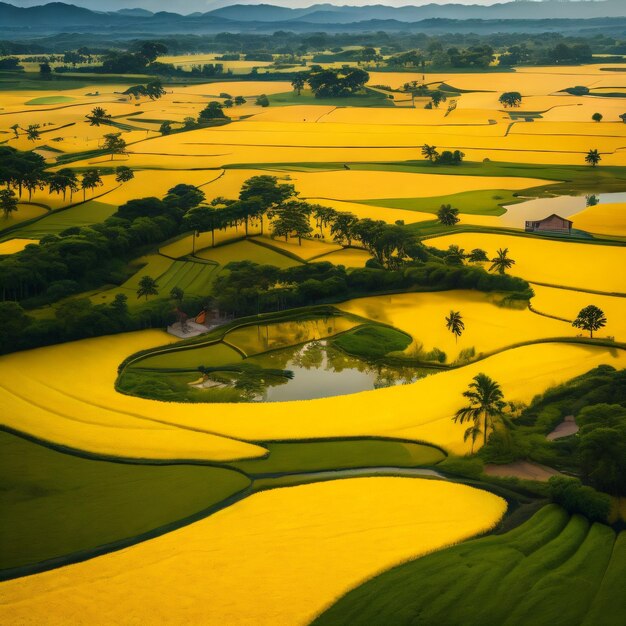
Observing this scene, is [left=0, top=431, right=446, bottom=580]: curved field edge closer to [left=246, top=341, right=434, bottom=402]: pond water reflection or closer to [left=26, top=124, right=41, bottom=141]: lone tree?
[left=246, top=341, right=434, bottom=402]: pond water reflection

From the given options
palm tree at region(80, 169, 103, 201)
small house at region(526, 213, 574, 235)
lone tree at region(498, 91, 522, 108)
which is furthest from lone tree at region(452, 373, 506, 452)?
lone tree at region(498, 91, 522, 108)

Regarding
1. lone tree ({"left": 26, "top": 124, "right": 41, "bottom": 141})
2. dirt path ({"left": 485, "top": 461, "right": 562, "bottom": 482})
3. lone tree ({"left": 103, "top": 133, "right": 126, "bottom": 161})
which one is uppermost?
lone tree ({"left": 26, "top": 124, "right": 41, "bottom": 141})

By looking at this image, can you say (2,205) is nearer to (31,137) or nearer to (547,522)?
(31,137)

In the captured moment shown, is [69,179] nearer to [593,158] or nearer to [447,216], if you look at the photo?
[447,216]

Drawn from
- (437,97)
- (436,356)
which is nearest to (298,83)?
(437,97)

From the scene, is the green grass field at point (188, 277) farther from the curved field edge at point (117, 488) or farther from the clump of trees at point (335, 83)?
the clump of trees at point (335, 83)

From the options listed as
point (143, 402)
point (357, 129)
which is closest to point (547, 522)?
point (143, 402)
